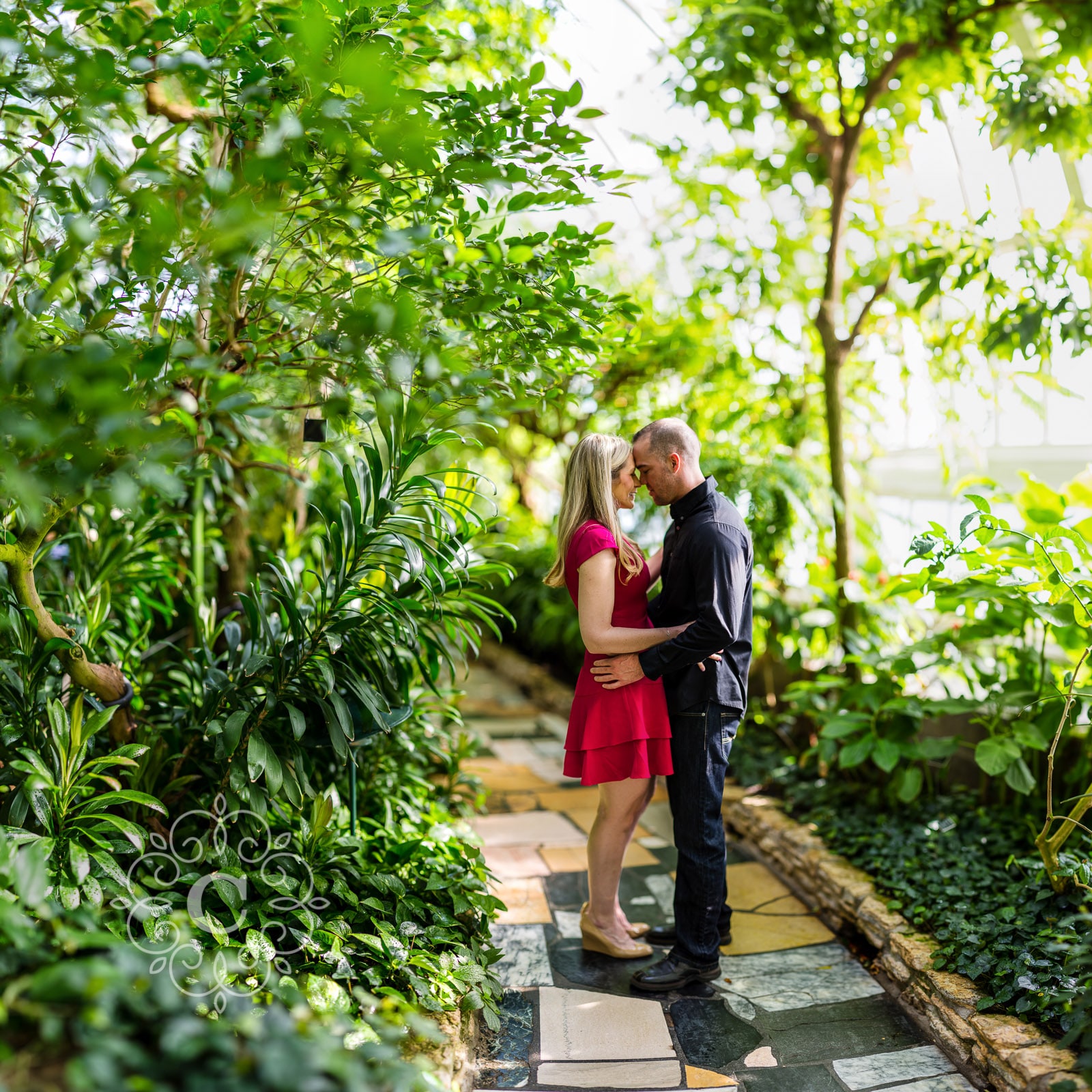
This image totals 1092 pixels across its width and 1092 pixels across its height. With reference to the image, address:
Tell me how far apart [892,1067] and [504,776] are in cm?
249

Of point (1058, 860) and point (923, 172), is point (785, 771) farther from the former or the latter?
point (923, 172)

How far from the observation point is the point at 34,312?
4.47 feet

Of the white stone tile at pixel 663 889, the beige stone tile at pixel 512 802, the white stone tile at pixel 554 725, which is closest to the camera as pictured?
the white stone tile at pixel 663 889

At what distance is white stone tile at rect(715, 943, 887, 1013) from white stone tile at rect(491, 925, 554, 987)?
0.51m

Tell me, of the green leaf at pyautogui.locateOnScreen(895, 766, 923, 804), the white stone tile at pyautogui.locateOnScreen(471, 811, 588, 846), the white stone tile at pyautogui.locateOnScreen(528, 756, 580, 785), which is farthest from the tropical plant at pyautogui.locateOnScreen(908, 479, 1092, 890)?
the white stone tile at pyautogui.locateOnScreen(528, 756, 580, 785)

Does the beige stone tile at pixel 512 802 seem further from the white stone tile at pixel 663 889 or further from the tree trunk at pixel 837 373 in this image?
the tree trunk at pixel 837 373

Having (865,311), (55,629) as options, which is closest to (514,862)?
(55,629)

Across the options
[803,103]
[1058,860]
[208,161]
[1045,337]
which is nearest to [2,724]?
[208,161]

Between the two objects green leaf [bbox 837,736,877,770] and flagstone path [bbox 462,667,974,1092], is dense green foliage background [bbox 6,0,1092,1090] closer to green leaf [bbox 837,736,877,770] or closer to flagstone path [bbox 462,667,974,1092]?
green leaf [bbox 837,736,877,770]

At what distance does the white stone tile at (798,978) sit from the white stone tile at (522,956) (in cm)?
51

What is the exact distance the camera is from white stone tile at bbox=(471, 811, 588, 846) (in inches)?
135

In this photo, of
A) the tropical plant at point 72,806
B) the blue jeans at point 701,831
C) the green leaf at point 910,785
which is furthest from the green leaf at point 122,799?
the green leaf at point 910,785

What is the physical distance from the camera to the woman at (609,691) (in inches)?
92.4

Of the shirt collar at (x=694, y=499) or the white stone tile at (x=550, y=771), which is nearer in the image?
the shirt collar at (x=694, y=499)
